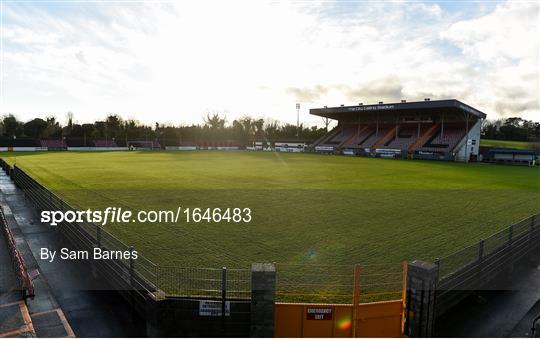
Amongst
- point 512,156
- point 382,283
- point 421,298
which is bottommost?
point 382,283

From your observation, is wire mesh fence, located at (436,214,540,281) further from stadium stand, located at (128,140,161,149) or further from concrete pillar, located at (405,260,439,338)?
stadium stand, located at (128,140,161,149)

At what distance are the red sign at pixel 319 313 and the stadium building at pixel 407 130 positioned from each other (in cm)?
5661

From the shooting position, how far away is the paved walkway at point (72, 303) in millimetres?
7652

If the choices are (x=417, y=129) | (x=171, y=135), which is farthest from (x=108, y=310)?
(x=171, y=135)

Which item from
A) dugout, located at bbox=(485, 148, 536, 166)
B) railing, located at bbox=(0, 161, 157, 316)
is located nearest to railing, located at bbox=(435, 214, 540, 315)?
railing, located at bbox=(0, 161, 157, 316)

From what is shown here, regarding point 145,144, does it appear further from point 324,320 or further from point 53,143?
point 324,320

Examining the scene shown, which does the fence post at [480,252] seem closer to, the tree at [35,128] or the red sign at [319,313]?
the red sign at [319,313]

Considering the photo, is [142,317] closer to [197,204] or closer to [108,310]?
[108,310]

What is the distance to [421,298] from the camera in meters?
7.45

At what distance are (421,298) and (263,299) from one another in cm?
332

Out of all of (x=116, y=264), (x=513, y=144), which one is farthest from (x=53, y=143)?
(x=513, y=144)

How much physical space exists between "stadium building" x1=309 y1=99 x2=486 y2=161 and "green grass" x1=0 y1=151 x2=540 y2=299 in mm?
33537

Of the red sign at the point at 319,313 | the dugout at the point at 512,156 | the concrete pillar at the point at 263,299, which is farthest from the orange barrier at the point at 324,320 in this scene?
the dugout at the point at 512,156

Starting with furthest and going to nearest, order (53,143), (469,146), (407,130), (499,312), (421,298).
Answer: (53,143) → (407,130) → (469,146) → (499,312) → (421,298)
